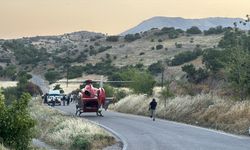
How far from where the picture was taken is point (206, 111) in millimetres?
36594

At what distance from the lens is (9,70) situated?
12231 centimetres

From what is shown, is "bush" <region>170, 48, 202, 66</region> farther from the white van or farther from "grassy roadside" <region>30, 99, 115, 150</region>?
"grassy roadside" <region>30, 99, 115, 150</region>

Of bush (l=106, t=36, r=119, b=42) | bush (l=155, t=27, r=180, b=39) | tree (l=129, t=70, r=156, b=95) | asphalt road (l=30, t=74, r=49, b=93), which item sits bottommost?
asphalt road (l=30, t=74, r=49, b=93)

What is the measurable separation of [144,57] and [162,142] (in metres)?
93.2

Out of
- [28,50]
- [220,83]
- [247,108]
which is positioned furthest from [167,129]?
[28,50]

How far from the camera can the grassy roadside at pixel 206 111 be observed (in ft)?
104

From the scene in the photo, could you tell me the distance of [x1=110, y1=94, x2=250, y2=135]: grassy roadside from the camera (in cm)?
3183

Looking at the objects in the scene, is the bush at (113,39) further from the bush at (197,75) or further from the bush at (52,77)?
the bush at (197,75)

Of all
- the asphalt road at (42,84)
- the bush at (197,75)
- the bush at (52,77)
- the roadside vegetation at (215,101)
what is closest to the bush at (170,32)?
the bush at (52,77)

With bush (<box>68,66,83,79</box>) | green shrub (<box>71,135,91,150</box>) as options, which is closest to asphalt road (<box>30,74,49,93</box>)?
bush (<box>68,66,83,79</box>)

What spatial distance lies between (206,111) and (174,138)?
9931mm

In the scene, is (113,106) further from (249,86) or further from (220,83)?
(249,86)

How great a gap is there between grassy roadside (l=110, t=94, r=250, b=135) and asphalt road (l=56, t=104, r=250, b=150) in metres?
1.38

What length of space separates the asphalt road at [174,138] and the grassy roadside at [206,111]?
4.53 ft
